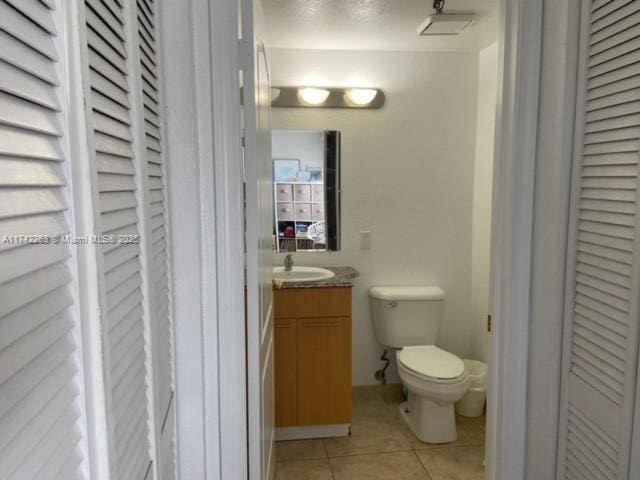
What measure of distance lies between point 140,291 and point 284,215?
2.24m

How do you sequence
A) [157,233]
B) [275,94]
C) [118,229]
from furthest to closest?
[275,94] → [157,233] → [118,229]

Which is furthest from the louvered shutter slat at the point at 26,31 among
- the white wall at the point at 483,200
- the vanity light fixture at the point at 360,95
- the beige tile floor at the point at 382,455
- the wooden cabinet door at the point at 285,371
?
the white wall at the point at 483,200

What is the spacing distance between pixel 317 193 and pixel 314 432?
147cm

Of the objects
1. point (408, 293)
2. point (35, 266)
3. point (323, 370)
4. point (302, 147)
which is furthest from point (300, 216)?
point (35, 266)

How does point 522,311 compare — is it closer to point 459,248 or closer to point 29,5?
point 29,5

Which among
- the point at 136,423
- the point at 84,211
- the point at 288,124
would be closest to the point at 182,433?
the point at 136,423

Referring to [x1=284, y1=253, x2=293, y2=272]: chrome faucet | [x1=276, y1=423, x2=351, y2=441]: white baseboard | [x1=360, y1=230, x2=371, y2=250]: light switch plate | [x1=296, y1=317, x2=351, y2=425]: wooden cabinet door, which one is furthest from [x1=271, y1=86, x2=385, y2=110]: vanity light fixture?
[x1=276, y1=423, x2=351, y2=441]: white baseboard

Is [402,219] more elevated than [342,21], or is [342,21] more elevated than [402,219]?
[342,21]

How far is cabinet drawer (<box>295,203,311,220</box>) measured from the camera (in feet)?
9.94

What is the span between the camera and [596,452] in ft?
3.89

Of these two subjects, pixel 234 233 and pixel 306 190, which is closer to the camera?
pixel 234 233

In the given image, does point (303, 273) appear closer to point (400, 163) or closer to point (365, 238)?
point (365, 238)

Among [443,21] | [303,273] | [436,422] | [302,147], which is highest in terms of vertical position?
[443,21]

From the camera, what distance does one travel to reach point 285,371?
2.61m
